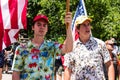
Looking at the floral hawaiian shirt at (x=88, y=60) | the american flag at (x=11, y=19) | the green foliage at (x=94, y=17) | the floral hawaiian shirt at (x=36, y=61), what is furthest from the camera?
the green foliage at (x=94, y=17)

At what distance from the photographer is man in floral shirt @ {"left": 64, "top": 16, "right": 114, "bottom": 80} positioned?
5988 mm

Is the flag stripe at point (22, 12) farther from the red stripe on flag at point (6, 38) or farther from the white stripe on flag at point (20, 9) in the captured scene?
the red stripe on flag at point (6, 38)

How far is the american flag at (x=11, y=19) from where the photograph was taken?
6.91 meters

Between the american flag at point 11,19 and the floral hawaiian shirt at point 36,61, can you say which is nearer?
the floral hawaiian shirt at point 36,61

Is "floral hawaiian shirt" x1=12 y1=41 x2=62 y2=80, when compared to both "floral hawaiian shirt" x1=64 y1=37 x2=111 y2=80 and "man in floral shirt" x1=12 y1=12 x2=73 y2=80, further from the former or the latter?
"floral hawaiian shirt" x1=64 y1=37 x2=111 y2=80

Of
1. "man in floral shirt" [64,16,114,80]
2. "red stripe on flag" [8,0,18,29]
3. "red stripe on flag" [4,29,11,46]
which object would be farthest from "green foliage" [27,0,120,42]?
"man in floral shirt" [64,16,114,80]

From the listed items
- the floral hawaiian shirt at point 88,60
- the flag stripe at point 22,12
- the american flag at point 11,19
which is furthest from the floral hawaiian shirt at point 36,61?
the flag stripe at point 22,12

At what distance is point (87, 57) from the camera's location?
603cm

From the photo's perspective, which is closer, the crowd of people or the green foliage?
the crowd of people

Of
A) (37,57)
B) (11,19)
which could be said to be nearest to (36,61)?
(37,57)

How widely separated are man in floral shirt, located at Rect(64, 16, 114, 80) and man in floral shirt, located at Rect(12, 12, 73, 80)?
0.31 m

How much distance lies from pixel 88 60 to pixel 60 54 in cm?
36

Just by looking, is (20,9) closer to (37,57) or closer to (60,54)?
(60,54)

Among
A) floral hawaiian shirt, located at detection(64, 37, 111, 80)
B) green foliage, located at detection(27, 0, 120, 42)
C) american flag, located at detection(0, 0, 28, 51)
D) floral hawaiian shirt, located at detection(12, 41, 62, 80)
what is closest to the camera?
floral hawaiian shirt, located at detection(12, 41, 62, 80)
